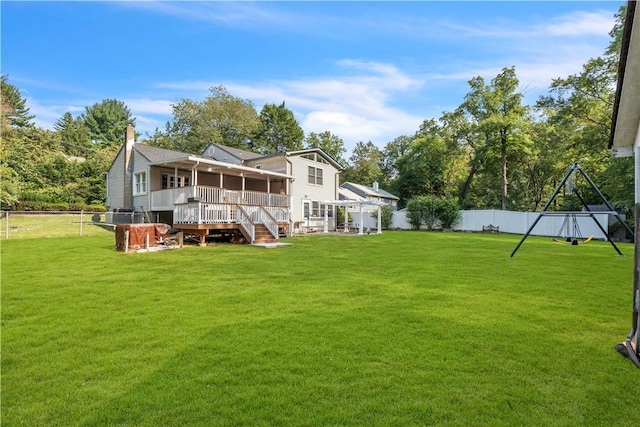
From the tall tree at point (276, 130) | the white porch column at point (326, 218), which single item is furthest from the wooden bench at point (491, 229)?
the tall tree at point (276, 130)

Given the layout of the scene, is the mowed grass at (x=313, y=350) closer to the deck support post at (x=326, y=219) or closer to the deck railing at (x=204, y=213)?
the deck railing at (x=204, y=213)

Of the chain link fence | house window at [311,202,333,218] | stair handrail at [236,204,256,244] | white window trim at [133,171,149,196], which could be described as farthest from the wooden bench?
the chain link fence

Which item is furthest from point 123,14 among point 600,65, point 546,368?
point 600,65

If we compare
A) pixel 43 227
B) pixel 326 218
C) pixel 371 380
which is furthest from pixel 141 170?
pixel 371 380

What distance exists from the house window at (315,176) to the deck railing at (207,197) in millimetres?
5286

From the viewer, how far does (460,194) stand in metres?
36.6

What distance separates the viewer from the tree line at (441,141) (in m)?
23.2

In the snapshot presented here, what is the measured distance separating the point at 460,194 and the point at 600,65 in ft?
54.5

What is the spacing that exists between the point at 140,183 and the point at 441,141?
28.2 meters

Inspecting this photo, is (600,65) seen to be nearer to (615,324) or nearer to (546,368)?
(615,324)

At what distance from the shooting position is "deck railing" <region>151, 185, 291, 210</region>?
47.9 ft

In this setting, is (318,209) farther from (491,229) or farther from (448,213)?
(491,229)

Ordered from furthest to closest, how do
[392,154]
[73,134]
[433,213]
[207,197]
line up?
[392,154], [73,134], [433,213], [207,197]

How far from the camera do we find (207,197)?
48.2 ft
